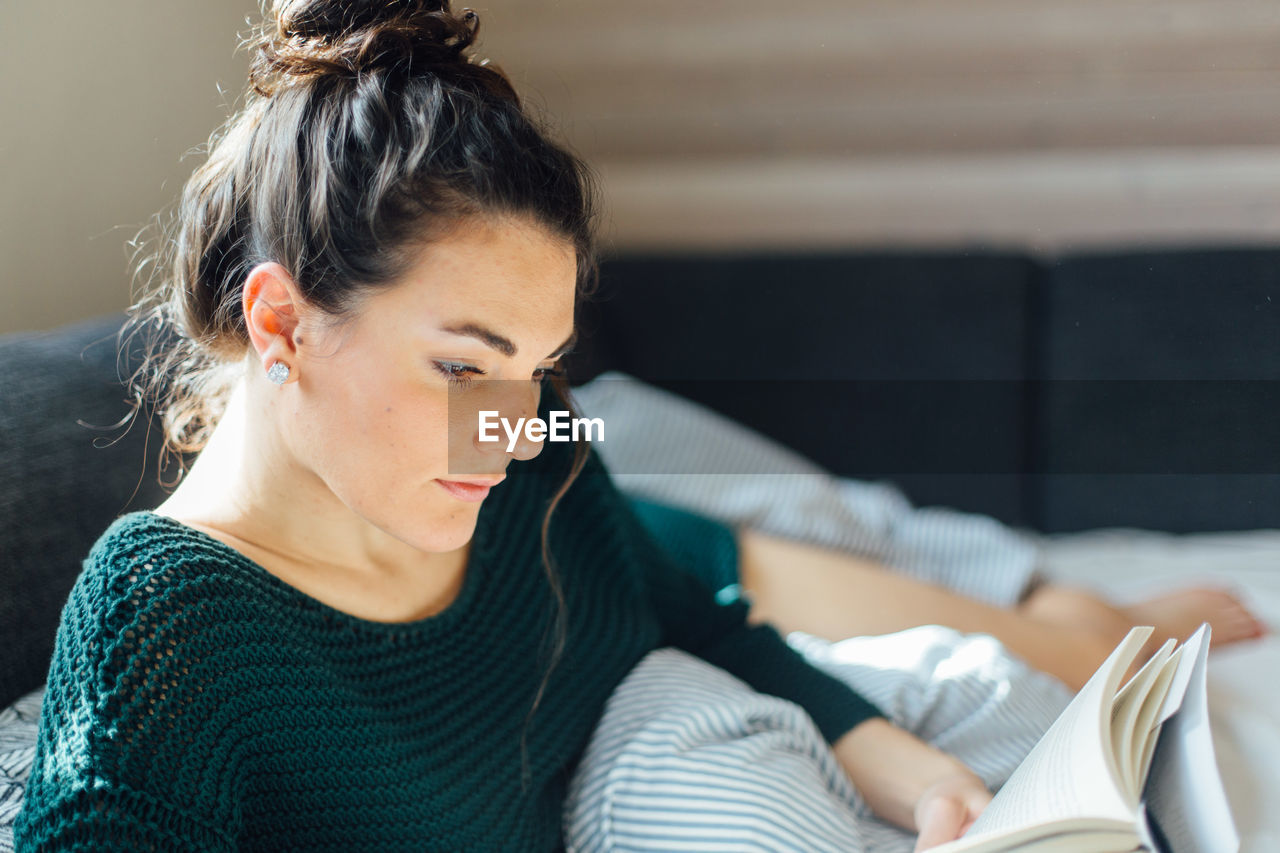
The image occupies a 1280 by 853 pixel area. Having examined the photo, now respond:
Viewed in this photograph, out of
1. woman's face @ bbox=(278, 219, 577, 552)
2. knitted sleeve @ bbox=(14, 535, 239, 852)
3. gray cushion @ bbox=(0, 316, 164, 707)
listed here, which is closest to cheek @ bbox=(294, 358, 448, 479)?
woman's face @ bbox=(278, 219, 577, 552)

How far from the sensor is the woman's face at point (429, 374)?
62cm

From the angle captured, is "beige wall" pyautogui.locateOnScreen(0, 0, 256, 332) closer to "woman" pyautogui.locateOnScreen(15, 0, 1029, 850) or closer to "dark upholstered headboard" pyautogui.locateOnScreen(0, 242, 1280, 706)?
"dark upholstered headboard" pyautogui.locateOnScreen(0, 242, 1280, 706)

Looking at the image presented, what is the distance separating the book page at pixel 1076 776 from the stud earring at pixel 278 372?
0.47 m

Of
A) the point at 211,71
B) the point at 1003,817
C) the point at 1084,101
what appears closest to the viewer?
the point at 1003,817

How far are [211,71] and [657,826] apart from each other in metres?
0.76

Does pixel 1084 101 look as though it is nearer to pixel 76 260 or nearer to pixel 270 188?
pixel 270 188

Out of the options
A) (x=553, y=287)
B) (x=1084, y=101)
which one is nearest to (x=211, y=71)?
(x=553, y=287)

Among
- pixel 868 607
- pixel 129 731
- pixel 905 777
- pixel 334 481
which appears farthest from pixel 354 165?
pixel 868 607

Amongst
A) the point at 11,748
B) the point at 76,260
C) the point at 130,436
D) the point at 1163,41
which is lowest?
the point at 11,748

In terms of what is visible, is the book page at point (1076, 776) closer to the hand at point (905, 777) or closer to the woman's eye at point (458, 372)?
the hand at point (905, 777)

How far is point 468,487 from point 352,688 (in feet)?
0.52

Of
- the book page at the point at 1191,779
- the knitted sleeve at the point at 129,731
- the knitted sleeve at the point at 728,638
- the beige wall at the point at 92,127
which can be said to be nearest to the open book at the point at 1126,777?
the book page at the point at 1191,779

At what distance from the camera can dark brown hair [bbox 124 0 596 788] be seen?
0.61 meters

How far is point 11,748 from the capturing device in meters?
0.65
